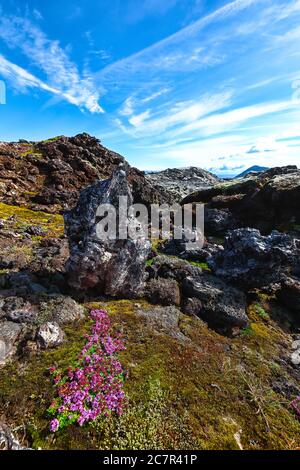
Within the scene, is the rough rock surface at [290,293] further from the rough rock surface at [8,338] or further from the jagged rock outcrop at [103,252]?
the rough rock surface at [8,338]

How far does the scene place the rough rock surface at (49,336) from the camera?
34.0ft

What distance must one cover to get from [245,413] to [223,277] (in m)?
9.20

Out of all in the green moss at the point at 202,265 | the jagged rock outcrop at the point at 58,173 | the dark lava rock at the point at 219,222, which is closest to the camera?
the green moss at the point at 202,265

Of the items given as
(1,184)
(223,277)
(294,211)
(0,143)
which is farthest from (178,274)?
(0,143)

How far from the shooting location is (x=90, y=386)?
8828 millimetres

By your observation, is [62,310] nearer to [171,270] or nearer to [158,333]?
[158,333]

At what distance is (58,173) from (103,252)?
5789 cm

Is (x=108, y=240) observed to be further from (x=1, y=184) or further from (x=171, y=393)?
(x=1, y=184)

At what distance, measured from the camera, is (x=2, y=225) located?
29438 millimetres

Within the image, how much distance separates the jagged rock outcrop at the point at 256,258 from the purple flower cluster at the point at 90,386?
9527mm

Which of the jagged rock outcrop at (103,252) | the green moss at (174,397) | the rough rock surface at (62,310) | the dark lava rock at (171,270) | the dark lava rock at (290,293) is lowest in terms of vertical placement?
the green moss at (174,397)

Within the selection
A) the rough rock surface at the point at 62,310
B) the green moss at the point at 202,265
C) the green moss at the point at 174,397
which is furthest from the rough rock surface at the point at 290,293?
the rough rock surface at the point at 62,310

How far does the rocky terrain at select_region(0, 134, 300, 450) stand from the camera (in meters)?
7.97

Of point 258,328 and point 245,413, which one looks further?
point 258,328
